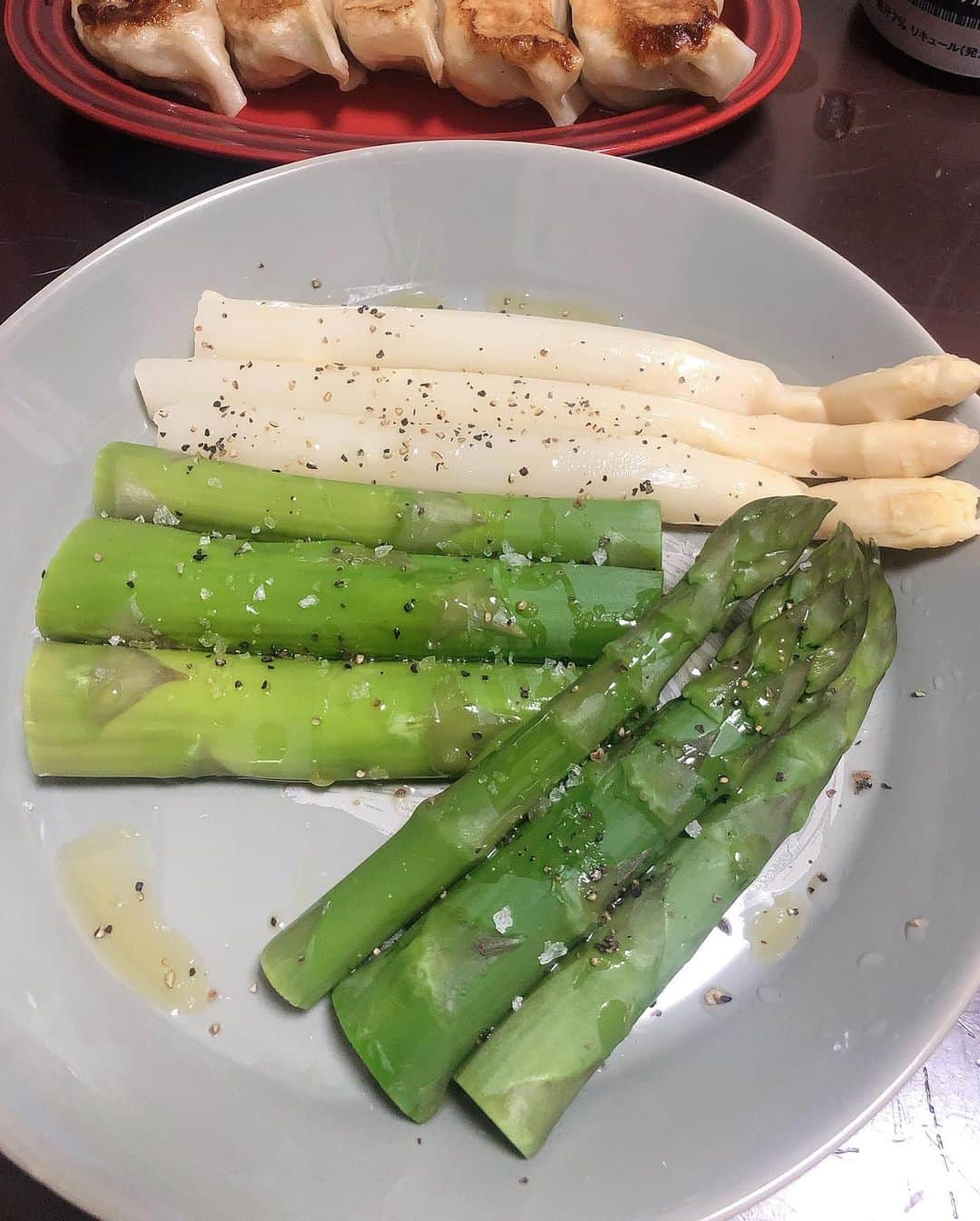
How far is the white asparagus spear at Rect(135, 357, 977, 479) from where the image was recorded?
7.45 feet

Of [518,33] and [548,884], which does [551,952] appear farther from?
[518,33]

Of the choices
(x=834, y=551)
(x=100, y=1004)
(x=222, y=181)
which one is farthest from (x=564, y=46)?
(x=100, y=1004)

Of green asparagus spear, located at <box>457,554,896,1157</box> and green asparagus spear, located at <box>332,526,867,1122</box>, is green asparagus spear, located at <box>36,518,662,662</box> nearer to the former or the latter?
green asparagus spear, located at <box>332,526,867,1122</box>

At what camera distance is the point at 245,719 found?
1858mm

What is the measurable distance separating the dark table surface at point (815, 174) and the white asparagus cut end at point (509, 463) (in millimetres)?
1275

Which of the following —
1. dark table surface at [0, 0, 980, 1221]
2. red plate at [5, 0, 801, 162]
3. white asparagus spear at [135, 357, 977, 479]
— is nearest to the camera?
white asparagus spear at [135, 357, 977, 479]

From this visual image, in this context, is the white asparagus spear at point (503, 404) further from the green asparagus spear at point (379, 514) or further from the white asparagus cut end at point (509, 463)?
the green asparagus spear at point (379, 514)

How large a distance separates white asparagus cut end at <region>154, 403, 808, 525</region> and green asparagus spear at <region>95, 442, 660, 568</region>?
0.33 ft

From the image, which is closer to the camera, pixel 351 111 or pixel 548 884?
pixel 548 884

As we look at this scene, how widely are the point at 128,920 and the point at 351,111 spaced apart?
9.64ft

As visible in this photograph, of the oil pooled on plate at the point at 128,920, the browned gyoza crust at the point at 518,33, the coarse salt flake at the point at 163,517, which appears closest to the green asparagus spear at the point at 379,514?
the coarse salt flake at the point at 163,517

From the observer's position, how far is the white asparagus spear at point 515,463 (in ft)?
7.16

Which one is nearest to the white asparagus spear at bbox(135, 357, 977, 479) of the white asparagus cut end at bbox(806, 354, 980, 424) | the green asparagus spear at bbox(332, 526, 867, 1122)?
the white asparagus cut end at bbox(806, 354, 980, 424)

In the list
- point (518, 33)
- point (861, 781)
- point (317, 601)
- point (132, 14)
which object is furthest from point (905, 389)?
point (132, 14)
